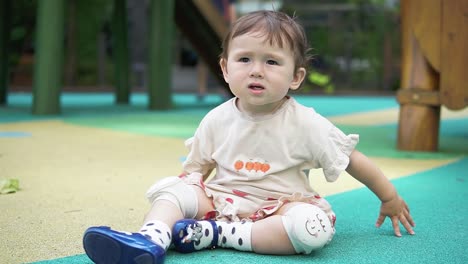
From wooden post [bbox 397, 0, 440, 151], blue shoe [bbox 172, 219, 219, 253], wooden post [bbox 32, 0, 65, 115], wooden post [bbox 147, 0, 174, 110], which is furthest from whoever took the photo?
wooden post [bbox 147, 0, 174, 110]

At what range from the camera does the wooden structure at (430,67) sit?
3.92m

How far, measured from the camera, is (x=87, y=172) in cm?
306

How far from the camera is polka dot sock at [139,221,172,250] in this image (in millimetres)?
1552

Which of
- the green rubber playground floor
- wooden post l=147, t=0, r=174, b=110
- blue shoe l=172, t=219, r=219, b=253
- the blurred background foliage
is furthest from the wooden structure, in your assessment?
the blurred background foliage

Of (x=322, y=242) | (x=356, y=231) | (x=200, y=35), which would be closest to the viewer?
(x=322, y=242)

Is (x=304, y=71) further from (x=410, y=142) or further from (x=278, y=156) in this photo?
(x=410, y=142)

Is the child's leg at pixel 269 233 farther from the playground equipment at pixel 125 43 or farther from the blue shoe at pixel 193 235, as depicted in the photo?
the playground equipment at pixel 125 43

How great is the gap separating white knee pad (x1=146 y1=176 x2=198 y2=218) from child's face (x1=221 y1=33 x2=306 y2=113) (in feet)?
1.00

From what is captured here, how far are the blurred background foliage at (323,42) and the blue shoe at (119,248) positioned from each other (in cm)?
1162

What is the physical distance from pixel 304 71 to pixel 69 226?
2.77 ft

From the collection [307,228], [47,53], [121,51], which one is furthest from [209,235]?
[121,51]

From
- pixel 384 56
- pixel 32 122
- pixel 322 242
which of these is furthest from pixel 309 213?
pixel 384 56

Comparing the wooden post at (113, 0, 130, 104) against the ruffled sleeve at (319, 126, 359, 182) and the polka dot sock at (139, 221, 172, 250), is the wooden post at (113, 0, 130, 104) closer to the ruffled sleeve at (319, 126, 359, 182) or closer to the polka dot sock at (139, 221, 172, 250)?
the ruffled sleeve at (319, 126, 359, 182)

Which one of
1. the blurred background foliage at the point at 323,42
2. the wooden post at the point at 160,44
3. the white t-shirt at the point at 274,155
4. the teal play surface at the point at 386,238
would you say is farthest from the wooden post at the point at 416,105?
the blurred background foliage at the point at 323,42
